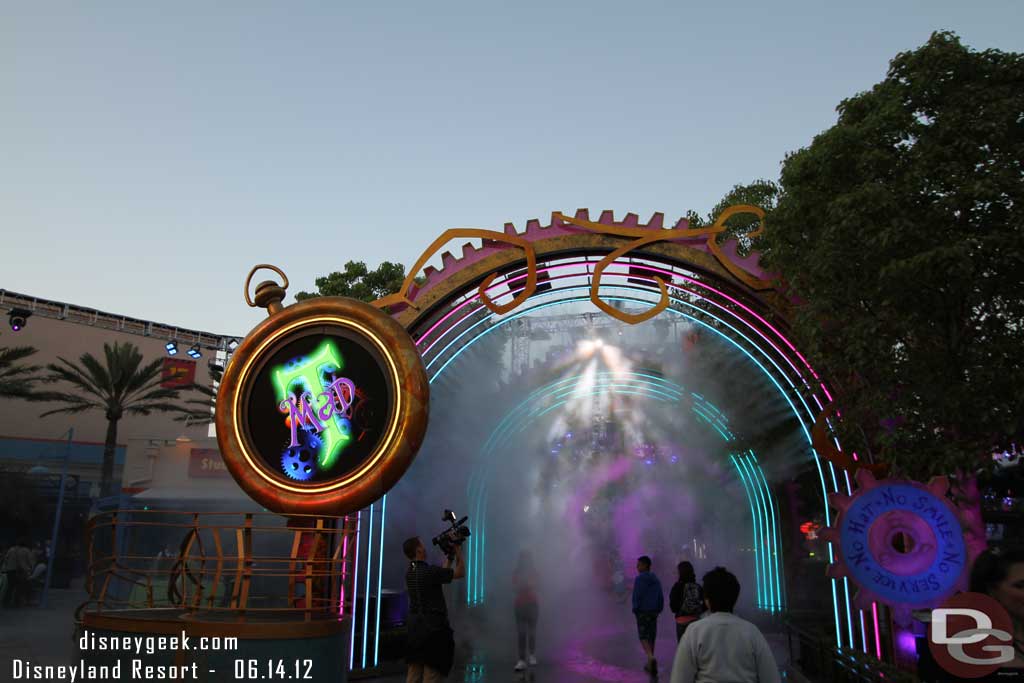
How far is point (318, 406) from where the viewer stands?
33.8 feet

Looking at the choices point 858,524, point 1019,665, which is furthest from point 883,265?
point 1019,665

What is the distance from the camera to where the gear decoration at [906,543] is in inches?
314

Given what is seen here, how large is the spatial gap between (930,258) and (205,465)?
32.9 meters

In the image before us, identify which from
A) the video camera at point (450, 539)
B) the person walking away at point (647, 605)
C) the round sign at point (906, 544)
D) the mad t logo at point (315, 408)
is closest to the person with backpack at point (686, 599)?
the person walking away at point (647, 605)

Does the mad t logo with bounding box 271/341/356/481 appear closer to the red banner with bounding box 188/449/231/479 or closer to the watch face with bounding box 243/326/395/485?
the watch face with bounding box 243/326/395/485

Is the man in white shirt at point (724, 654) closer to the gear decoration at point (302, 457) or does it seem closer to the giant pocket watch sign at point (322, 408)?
the giant pocket watch sign at point (322, 408)

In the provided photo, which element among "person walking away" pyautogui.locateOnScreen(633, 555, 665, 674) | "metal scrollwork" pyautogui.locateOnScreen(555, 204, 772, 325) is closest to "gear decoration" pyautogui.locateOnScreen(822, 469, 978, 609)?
"person walking away" pyautogui.locateOnScreen(633, 555, 665, 674)

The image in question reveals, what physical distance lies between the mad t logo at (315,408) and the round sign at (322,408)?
0.01 meters

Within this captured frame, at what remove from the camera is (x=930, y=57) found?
11.1 meters

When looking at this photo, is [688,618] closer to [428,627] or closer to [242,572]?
[428,627]

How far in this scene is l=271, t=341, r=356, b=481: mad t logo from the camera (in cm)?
1014

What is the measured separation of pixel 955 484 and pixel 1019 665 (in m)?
4.81

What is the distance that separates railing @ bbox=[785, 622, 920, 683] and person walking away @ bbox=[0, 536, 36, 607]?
68.5 feet

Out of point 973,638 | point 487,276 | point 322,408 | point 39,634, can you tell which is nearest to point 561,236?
point 487,276
